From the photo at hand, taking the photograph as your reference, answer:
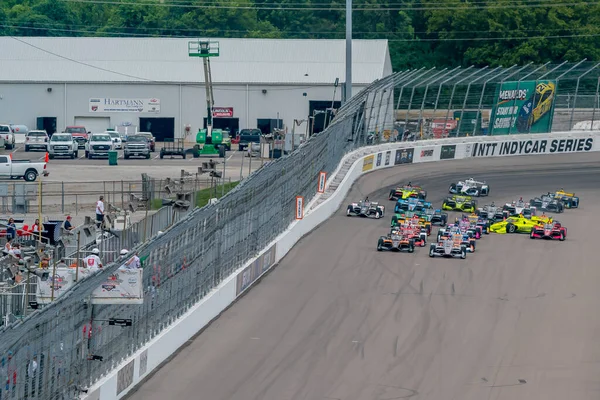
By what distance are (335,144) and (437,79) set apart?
548 inches

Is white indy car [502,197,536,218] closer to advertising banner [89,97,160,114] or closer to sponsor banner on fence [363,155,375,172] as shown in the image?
sponsor banner on fence [363,155,375,172]

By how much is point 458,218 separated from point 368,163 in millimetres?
9462

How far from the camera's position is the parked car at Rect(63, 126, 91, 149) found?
6806cm

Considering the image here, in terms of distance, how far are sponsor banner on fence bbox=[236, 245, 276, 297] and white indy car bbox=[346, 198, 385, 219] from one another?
326 inches

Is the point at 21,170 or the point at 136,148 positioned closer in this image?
the point at 21,170

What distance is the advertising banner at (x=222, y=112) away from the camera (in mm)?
76312

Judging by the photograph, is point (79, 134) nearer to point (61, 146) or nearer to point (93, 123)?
point (61, 146)

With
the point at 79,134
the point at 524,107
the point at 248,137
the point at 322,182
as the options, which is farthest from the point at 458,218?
the point at 79,134

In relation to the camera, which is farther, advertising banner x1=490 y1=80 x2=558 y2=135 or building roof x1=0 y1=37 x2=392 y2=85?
building roof x1=0 y1=37 x2=392 y2=85

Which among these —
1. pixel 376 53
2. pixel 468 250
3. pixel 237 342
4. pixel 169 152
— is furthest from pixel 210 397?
pixel 376 53

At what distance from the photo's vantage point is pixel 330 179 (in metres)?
40.4

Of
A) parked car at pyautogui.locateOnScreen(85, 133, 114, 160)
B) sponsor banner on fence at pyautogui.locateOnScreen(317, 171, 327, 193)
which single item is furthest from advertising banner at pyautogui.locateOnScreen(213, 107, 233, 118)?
sponsor banner on fence at pyautogui.locateOnScreen(317, 171, 327, 193)

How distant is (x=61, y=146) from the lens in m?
62.2

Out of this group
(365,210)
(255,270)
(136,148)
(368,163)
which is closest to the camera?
(255,270)
